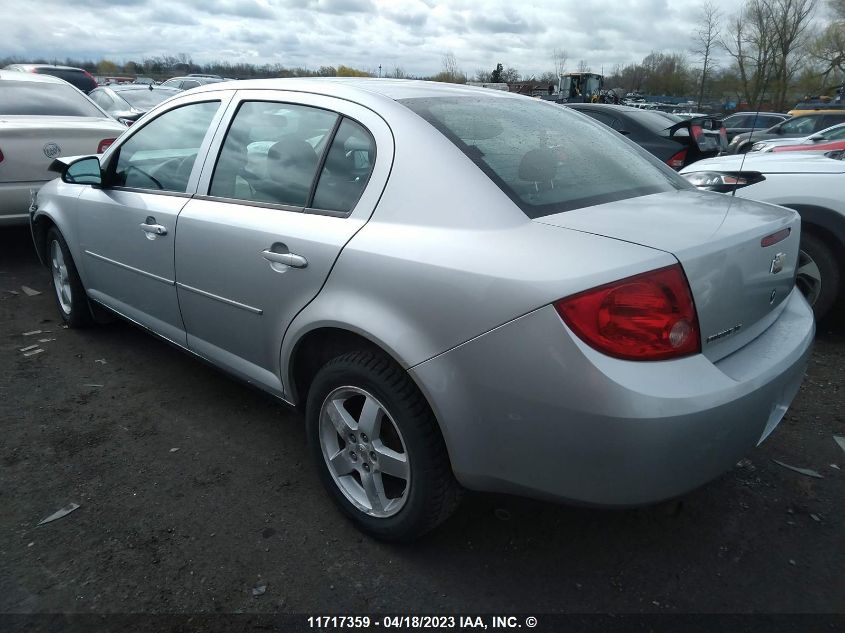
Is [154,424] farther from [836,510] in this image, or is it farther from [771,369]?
[836,510]

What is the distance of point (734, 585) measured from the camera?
2.14 meters

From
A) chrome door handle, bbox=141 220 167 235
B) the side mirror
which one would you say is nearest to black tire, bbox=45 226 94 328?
the side mirror

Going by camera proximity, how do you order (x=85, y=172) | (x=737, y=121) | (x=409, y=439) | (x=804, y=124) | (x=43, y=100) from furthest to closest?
1. (x=737, y=121)
2. (x=804, y=124)
3. (x=43, y=100)
4. (x=85, y=172)
5. (x=409, y=439)

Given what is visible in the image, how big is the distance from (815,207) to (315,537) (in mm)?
3721

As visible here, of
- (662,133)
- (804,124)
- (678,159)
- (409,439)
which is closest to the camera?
(409,439)

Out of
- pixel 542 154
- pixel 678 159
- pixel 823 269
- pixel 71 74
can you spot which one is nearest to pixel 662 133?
pixel 678 159

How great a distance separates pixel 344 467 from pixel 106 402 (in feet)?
5.81

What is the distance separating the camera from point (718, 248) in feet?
6.23

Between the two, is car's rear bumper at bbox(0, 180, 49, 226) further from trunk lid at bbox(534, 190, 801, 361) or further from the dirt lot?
trunk lid at bbox(534, 190, 801, 361)

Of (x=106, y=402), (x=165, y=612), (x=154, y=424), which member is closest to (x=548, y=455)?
(x=165, y=612)

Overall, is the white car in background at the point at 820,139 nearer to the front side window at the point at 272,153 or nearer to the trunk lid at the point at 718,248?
the trunk lid at the point at 718,248

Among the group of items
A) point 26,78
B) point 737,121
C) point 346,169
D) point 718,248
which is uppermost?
point 26,78

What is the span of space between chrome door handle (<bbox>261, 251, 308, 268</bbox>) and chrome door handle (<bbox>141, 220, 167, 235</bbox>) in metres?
0.87

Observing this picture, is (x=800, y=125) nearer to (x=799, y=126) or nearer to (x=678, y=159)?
(x=799, y=126)
